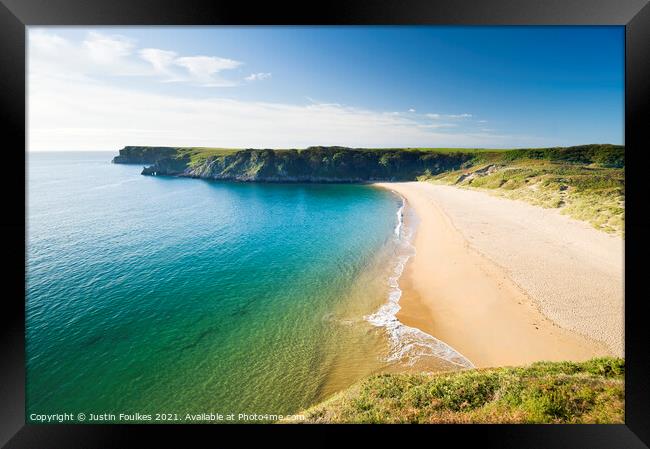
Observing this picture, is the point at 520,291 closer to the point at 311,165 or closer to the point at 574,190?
the point at 574,190

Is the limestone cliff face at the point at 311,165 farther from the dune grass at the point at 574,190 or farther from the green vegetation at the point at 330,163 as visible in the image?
the dune grass at the point at 574,190

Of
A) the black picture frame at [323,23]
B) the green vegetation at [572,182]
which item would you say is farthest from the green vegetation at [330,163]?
the black picture frame at [323,23]

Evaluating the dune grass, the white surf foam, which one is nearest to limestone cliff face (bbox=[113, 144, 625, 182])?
the dune grass

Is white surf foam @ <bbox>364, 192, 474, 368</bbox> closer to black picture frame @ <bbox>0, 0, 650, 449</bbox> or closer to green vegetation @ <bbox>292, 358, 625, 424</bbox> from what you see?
green vegetation @ <bbox>292, 358, 625, 424</bbox>

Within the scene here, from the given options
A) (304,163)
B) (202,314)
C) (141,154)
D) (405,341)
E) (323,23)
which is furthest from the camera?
(141,154)

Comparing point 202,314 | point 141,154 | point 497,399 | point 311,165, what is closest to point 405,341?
point 497,399

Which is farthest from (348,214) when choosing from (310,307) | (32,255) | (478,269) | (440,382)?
(440,382)
